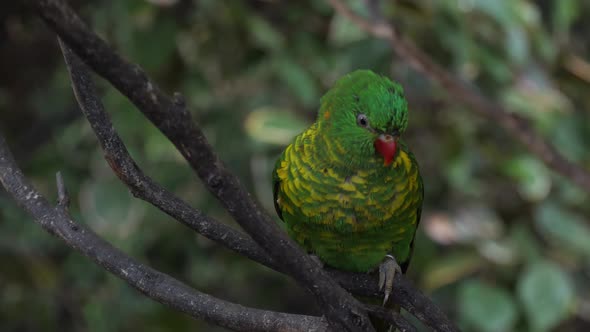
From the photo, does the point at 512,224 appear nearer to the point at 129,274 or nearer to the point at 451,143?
the point at 451,143

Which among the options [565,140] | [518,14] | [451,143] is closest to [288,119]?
[451,143]

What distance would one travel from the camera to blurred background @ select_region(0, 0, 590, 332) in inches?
90.4

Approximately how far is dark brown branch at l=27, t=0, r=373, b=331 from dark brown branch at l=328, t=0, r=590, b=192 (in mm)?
1191

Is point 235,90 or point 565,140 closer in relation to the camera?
point 565,140

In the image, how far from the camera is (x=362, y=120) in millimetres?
1586

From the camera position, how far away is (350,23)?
2297 millimetres

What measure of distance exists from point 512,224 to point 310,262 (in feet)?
6.12

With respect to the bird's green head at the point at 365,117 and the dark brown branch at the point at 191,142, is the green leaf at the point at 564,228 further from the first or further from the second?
the dark brown branch at the point at 191,142

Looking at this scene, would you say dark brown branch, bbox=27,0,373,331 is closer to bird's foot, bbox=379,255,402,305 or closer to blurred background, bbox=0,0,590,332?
bird's foot, bbox=379,255,402,305

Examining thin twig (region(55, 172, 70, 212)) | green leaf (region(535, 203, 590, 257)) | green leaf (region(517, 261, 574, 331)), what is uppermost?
thin twig (region(55, 172, 70, 212))

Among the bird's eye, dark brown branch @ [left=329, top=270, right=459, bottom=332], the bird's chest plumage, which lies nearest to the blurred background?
the bird's chest plumage

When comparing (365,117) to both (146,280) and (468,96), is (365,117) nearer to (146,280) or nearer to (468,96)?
(146,280)

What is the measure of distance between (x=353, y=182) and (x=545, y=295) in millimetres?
968

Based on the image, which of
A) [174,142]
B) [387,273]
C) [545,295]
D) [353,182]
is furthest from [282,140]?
[174,142]
